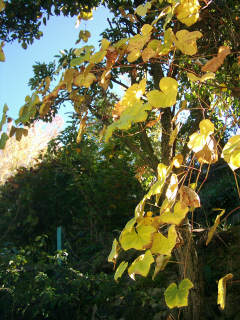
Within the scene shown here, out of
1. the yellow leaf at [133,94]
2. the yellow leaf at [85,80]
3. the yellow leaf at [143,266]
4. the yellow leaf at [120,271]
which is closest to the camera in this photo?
the yellow leaf at [143,266]

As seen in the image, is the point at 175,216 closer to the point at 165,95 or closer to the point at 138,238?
the point at 138,238

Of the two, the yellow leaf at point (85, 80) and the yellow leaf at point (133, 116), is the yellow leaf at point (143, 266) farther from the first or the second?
the yellow leaf at point (85, 80)

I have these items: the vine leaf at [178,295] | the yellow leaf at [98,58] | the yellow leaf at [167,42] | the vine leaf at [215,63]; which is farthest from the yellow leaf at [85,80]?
the vine leaf at [178,295]

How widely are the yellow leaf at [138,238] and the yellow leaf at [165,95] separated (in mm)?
331

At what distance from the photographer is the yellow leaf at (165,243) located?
0.78 metres

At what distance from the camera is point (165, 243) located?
80 centimetres

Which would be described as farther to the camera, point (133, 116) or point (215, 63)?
point (215, 63)

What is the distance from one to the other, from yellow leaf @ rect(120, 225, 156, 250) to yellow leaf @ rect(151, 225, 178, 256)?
0.02m

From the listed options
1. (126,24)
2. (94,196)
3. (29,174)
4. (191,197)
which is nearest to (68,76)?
(191,197)

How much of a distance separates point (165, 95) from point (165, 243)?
40 centimetres

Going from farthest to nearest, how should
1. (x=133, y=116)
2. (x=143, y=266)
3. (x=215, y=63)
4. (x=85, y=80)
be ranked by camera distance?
1. (x=85, y=80)
2. (x=215, y=63)
3. (x=133, y=116)
4. (x=143, y=266)

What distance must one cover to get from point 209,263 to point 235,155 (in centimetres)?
187

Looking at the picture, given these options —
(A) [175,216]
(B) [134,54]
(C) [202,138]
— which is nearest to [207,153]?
(C) [202,138]

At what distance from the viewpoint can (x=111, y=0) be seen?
213 cm
